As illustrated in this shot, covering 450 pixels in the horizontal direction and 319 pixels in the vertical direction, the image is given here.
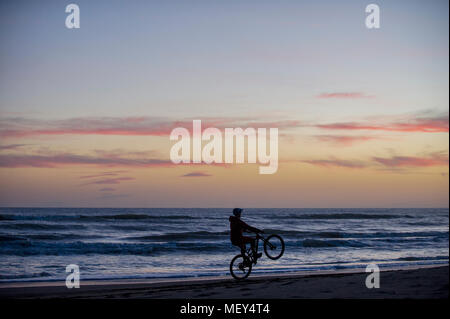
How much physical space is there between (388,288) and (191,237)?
25.2 metres

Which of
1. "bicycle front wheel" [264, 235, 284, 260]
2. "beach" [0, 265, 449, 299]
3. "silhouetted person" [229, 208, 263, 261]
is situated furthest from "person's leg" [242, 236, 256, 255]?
"beach" [0, 265, 449, 299]

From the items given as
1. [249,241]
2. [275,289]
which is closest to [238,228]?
[249,241]

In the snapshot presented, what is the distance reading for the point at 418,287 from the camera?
30.8 ft

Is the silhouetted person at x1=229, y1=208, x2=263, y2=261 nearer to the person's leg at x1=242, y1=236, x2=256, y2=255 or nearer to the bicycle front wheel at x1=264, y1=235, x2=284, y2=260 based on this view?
the person's leg at x1=242, y1=236, x2=256, y2=255

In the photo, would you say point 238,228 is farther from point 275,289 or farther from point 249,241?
point 275,289

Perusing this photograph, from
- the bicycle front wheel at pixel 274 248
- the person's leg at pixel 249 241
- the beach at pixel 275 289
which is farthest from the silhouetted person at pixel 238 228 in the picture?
the beach at pixel 275 289

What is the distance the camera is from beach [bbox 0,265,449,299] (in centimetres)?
933

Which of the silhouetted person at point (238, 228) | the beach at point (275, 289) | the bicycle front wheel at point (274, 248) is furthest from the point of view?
the bicycle front wheel at point (274, 248)

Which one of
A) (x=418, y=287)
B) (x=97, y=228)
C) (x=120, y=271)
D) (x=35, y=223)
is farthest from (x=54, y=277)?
(x=35, y=223)

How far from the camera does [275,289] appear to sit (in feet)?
35.1

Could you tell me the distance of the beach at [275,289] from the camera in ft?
30.6

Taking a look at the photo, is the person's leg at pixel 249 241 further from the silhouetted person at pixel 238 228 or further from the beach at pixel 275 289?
the beach at pixel 275 289

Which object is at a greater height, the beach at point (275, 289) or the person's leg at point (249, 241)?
the person's leg at point (249, 241)
